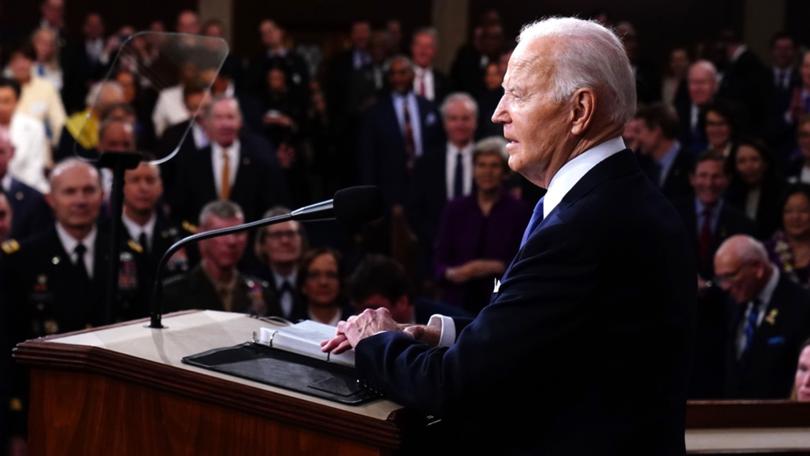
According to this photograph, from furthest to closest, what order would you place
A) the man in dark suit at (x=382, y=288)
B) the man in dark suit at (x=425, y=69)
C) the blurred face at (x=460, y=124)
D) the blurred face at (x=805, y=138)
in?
the man in dark suit at (x=425, y=69), the blurred face at (x=460, y=124), the blurred face at (x=805, y=138), the man in dark suit at (x=382, y=288)

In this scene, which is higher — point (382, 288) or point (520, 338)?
point (520, 338)

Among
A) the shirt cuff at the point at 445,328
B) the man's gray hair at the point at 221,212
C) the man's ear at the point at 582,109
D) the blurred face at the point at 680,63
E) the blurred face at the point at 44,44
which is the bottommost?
the man's gray hair at the point at 221,212

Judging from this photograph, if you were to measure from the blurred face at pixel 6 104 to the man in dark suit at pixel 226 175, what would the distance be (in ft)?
5.10

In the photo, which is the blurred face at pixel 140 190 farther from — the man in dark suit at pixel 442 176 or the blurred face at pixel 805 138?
the blurred face at pixel 805 138

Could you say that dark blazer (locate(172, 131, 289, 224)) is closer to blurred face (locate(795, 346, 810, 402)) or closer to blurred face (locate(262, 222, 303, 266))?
blurred face (locate(262, 222, 303, 266))

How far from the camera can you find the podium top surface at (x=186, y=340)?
1771 mm

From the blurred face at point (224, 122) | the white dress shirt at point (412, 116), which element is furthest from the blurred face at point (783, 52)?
the blurred face at point (224, 122)

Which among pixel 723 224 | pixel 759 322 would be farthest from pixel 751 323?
pixel 723 224

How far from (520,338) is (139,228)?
148 inches

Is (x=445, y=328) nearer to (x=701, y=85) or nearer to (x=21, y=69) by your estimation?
(x=701, y=85)

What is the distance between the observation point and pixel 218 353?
195cm

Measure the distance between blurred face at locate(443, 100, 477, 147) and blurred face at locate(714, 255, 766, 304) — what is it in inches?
87.7

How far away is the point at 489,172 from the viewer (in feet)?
20.0

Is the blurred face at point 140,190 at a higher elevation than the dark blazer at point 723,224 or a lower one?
higher
